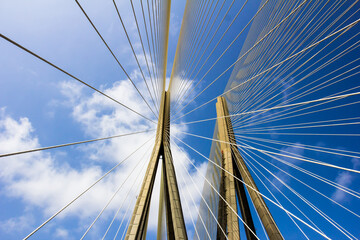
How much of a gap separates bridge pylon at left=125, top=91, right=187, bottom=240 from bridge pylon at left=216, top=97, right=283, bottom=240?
1.64m

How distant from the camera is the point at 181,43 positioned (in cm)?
708

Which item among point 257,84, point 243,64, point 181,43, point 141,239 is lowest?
point 141,239

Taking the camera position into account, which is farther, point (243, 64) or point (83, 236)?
point (243, 64)

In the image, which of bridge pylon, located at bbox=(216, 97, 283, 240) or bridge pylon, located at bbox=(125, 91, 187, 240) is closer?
bridge pylon, located at bbox=(125, 91, 187, 240)

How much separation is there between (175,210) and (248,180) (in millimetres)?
2899

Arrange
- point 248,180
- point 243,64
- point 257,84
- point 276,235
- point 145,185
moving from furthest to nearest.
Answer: point 243,64, point 248,180, point 257,84, point 145,185, point 276,235

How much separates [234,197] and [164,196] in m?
2.27

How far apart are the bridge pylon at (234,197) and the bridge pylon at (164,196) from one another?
1.64 m

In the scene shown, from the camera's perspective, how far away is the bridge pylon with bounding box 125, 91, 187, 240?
4.54 metres

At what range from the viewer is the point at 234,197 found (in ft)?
20.4

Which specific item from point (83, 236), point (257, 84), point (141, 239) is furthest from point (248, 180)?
point (83, 236)

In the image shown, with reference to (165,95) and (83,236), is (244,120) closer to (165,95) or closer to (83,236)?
(165,95)

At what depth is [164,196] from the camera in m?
6.19

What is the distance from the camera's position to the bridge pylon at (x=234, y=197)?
18.0ft
